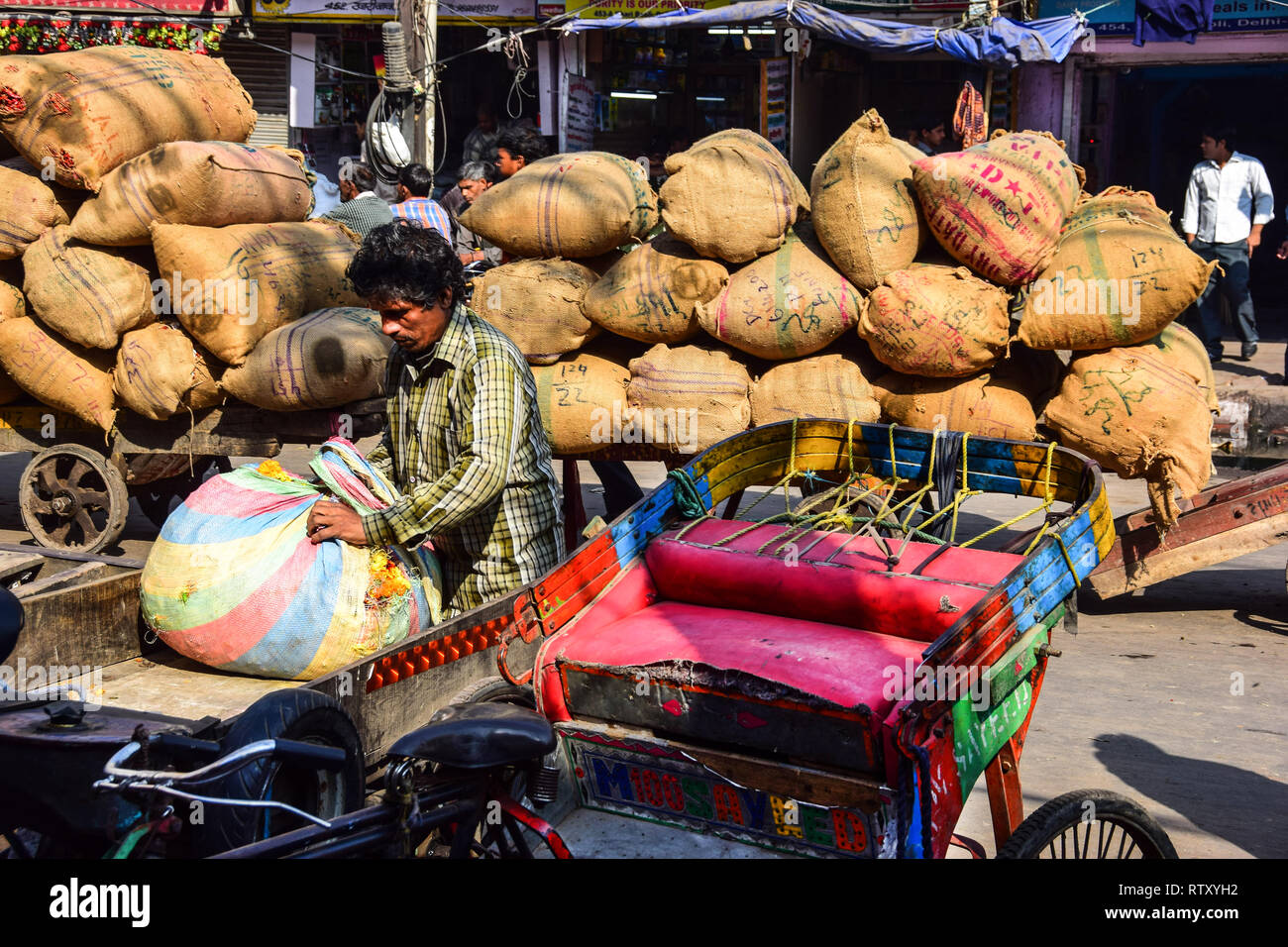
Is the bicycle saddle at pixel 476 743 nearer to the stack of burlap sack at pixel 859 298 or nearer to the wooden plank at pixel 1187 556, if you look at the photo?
the stack of burlap sack at pixel 859 298

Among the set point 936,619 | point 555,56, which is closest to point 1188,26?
point 555,56

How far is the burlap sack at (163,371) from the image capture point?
5.32 meters

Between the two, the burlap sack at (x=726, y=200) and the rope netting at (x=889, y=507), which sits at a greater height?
the burlap sack at (x=726, y=200)

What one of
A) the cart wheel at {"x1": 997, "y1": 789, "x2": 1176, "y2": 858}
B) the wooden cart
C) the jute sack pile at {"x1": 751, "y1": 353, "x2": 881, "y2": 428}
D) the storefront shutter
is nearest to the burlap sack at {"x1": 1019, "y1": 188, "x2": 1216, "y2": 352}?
the jute sack pile at {"x1": 751, "y1": 353, "x2": 881, "y2": 428}

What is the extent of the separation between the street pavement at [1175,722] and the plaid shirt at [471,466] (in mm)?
930

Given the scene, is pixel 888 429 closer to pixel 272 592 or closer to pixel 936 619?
pixel 936 619

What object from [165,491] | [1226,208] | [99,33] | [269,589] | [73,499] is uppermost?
[99,33]

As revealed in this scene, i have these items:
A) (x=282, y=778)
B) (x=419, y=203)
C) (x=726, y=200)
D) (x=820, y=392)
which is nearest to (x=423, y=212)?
(x=419, y=203)

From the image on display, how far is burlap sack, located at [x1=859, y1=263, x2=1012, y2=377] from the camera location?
4402 millimetres

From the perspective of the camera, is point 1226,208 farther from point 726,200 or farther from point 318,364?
point 318,364

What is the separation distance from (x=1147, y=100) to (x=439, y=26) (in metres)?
7.85

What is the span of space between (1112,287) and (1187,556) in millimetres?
1402

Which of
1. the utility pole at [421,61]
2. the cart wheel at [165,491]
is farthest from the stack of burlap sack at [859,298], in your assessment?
the utility pole at [421,61]

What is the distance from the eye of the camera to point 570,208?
4.99 m
